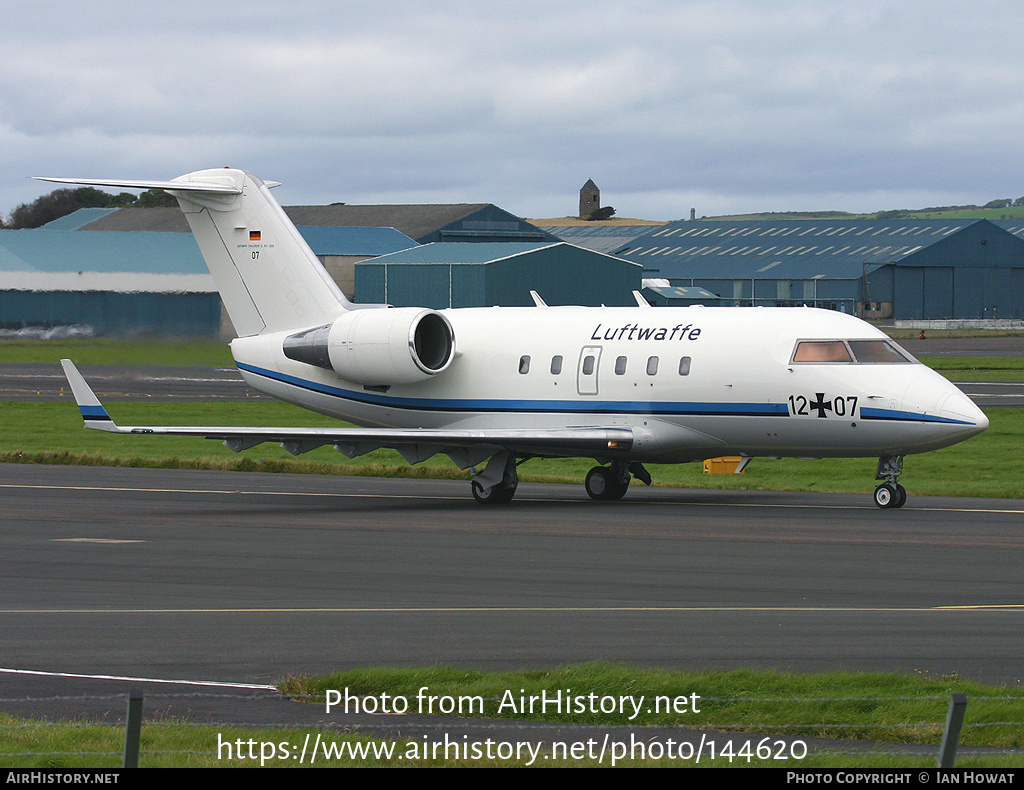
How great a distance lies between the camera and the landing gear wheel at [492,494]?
94.3 ft

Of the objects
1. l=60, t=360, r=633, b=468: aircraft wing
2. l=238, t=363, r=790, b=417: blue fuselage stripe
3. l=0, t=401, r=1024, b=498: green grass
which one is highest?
l=238, t=363, r=790, b=417: blue fuselage stripe

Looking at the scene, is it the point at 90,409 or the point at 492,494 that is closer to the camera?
the point at 90,409

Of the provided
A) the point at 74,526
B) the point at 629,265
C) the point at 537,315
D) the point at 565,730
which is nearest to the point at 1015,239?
the point at 629,265

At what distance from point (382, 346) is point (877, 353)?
31.3ft

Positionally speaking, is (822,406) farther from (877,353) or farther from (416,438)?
(416,438)

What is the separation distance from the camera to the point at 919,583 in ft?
59.7

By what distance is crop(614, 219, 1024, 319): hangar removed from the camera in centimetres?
13262

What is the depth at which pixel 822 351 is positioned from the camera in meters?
26.8

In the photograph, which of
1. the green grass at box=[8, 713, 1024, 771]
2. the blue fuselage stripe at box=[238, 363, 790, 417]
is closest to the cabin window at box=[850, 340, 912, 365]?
the blue fuselage stripe at box=[238, 363, 790, 417]

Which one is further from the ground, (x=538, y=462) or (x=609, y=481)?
(x=609, y=481)

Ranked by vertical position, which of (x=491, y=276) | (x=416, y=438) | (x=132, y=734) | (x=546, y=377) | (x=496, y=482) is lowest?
(x=496, y=482)

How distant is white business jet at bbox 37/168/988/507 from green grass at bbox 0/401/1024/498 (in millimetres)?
4607

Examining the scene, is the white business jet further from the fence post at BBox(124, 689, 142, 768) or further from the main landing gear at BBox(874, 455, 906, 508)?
the fence post at BBox(124, 689, 142, 768)

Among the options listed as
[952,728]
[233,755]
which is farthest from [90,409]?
[952,728]
